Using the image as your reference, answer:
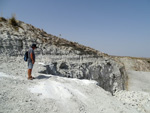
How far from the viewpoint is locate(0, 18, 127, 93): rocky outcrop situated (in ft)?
36.0


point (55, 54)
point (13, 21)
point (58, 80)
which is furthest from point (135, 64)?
point (58, 80)

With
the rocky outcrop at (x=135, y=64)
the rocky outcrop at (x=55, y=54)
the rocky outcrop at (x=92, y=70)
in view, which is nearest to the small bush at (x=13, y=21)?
the rocky outcrop at (x=55, y=54)

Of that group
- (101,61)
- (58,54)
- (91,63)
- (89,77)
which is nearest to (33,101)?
(58,54)

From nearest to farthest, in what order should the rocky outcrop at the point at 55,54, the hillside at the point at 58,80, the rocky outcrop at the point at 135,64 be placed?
1. the hillside at the point at 58,80
2. the rocky outcrop at the point at 55,54
3. the rocky outcrop at the point at 135,64

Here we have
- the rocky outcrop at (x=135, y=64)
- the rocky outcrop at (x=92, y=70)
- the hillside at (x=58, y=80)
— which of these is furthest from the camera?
the rocky outcrop at (x=135, y=64)

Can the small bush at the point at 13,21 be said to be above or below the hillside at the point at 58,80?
above

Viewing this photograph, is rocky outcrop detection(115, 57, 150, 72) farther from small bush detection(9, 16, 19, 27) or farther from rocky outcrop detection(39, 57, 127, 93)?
small bush detection(9, 16, 19, 27)

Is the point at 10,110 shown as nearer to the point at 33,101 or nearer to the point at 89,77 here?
the point at 33,101

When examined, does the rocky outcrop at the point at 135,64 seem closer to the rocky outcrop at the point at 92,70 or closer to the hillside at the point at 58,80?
the hillside at the point at 58,80

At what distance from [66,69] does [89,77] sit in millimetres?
3727

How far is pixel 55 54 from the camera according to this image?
44.2ft

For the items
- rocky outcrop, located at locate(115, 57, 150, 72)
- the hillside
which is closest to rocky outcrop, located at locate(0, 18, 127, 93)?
the hillside

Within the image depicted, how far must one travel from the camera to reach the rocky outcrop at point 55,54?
10977 mm

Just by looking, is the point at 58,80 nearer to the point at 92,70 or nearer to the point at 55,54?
the point at 55,54
